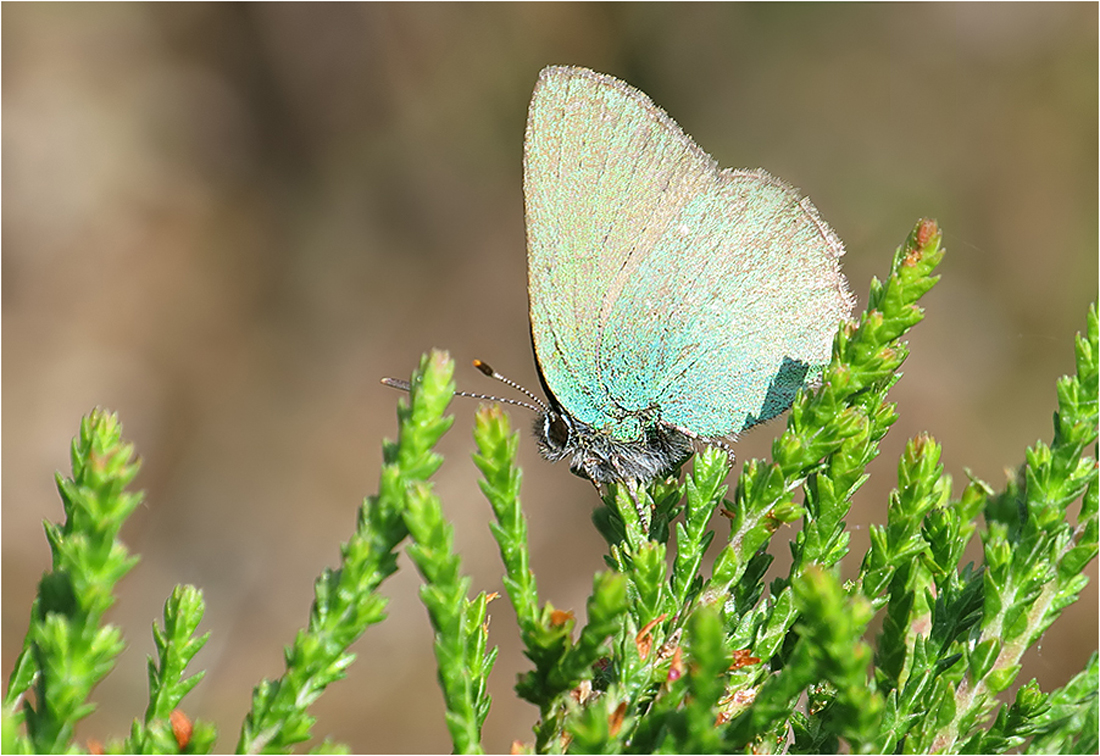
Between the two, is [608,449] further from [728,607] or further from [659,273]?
[728,607]

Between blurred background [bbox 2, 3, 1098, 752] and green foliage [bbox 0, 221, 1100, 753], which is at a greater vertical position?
blurred background [bbox 2, 3, 1098, 752]

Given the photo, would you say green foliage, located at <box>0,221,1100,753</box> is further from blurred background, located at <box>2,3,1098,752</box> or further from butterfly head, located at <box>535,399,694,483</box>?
blurred background, located at <box>2,3,1098,752</box>

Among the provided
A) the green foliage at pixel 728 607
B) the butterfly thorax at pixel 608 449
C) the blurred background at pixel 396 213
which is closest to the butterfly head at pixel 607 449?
the butterfly thorax at pixel 608 449

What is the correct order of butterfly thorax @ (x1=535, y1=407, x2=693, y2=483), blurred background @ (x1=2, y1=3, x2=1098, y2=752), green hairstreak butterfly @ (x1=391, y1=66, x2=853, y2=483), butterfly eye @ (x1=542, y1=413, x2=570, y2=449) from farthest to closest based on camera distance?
blurred background @ (x1=2, y1=3, x2=1098, y2=752)
butterfly eye @ (x1=542, y1=413, x2=570, y2=449)
green hairstreak butterfly @ (x1=391, y1=66, x2=853, y2=483)
butterfly thorax @ (x1=535, y1=407, x2=693, y2=483)

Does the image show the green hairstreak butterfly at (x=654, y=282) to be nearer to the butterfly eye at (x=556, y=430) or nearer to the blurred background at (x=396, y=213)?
the butterfly eye at (x=556, y=430)

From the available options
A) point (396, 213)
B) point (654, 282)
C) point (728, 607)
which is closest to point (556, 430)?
point (654, 282)

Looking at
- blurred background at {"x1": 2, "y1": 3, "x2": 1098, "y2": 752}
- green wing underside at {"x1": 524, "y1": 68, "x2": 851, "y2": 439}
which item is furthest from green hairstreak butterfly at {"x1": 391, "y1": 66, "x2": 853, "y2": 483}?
blurred background at {"x1": 2, "y1": 3, "x2": 1098, "y2": 752}
